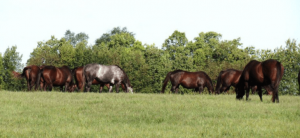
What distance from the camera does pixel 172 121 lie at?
1293 centimetres

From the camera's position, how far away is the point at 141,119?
13.2 metres

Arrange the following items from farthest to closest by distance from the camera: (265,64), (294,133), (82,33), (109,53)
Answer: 1. (82,33)
2. (109,53)
3. (265,64)
4. (294,133)

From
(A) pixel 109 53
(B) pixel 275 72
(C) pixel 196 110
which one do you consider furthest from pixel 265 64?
(A) pixel 109 53

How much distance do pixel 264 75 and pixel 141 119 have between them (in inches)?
327

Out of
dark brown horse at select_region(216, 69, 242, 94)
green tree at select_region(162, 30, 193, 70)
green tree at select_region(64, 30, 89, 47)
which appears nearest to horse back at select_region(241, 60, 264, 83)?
dark brown horse at select_region(216, 69, 242, 94)

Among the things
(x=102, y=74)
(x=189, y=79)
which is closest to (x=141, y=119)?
(x=102, y=74)

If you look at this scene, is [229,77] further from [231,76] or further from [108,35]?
[108,35]

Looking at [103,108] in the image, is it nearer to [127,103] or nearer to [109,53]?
[127,103]

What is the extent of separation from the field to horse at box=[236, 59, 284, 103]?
2.52 metres

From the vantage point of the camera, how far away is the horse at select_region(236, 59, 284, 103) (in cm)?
1841

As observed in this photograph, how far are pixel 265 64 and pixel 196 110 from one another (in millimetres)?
5393

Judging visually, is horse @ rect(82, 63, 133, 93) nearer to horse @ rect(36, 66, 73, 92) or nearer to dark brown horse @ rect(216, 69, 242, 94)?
horse @ rect(36, 66, 73, 92)

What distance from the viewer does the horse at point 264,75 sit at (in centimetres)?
1841

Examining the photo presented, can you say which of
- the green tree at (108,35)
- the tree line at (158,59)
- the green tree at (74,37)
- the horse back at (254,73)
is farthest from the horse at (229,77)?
the green tree at (74,37)
